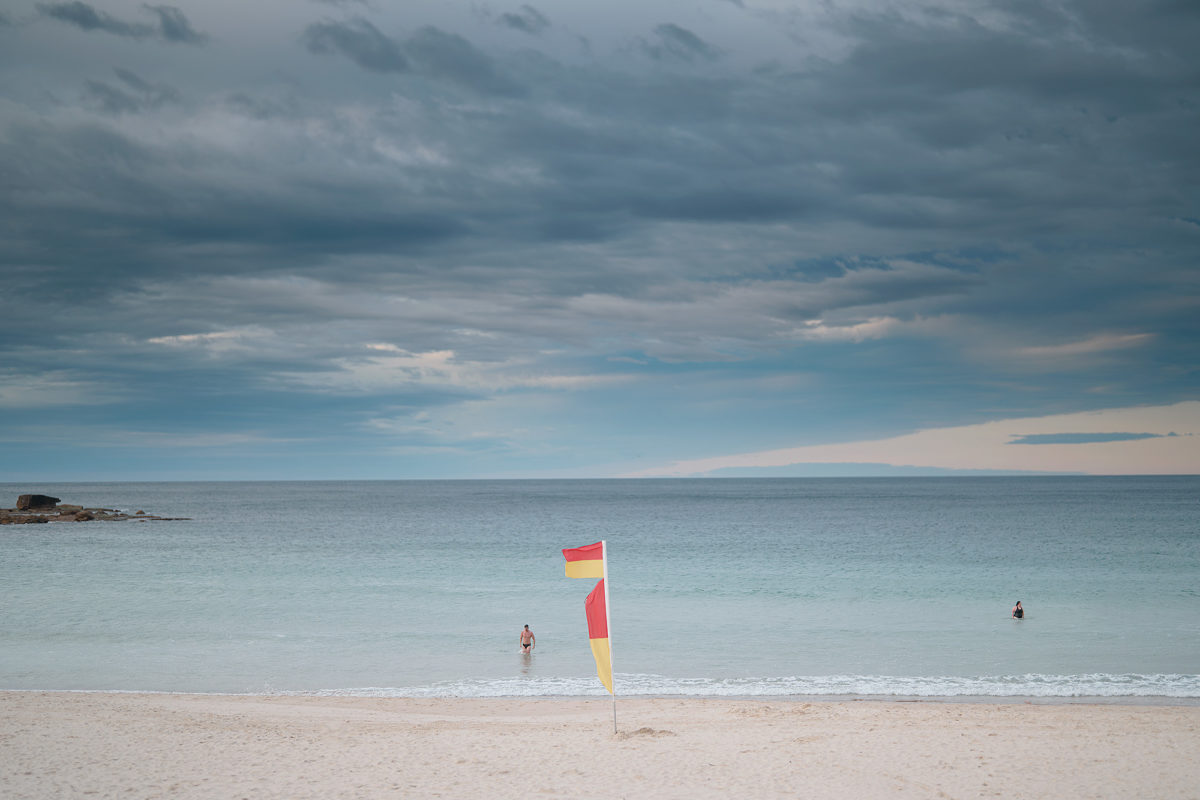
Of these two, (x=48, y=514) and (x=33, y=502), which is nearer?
(x=48, y=514)

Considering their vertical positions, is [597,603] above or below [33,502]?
below

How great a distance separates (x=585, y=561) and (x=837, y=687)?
32.2 ft

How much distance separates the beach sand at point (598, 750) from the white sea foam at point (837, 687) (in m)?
1.29

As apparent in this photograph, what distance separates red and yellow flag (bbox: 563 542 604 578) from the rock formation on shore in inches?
3399

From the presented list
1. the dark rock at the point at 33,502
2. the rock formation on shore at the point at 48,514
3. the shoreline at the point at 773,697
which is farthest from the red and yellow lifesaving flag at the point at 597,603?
the dark rock at the point at 33,502

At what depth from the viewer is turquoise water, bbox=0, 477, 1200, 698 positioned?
858 inches

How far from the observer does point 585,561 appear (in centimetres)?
1454

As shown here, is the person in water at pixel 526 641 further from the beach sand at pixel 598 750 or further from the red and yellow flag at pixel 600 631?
the red and yellow flag at pixel 600 631

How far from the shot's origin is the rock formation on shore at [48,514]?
83.3 m

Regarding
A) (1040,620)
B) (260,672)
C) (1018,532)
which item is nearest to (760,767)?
(260,672)

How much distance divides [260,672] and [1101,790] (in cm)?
2038

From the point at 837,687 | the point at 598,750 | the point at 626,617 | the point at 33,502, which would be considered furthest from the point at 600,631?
the point at 33,502

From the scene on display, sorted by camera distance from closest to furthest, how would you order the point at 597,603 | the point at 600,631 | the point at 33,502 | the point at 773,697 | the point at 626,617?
the point at 597,603, the point at 600,631, the point at 773,697, the point at 626,617, the point at 33,502

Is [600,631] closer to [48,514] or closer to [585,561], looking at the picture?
[585,561]
